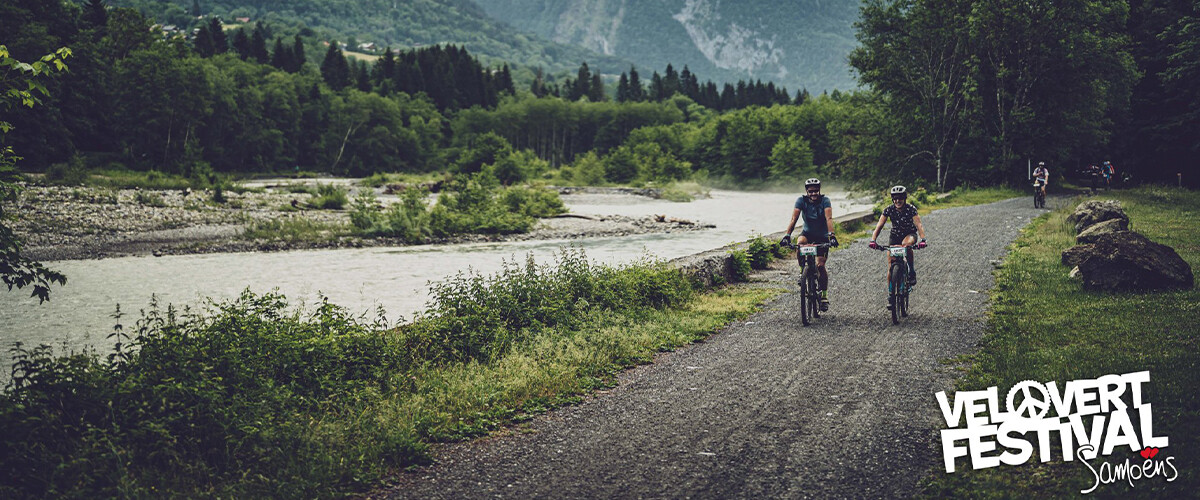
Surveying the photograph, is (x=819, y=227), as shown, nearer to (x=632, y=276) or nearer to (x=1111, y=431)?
(x=632, y=276)

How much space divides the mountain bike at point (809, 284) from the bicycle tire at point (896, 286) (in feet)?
3.55

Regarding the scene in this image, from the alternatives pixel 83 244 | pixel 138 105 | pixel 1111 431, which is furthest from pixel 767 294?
pixel 138 105

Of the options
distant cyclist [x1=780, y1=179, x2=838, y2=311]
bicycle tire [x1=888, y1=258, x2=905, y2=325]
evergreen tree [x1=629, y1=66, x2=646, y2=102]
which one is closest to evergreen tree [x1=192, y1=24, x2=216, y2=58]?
evergreen tree [x1=629, y1=66, x2=646, y2=102]

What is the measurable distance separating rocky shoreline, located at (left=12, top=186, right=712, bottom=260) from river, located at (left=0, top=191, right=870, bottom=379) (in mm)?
1889

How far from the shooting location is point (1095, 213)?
21.1 metres

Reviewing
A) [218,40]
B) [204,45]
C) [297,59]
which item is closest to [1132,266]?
[204,45]

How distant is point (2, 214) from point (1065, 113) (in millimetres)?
49147

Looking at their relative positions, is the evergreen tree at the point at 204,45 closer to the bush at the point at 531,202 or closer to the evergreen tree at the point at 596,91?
the evergreen tree at the point at 596,91

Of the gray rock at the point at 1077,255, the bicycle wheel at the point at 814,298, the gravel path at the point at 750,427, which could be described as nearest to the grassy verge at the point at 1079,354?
the gray rock at the point at 1077,255

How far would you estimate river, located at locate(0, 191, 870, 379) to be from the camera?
17525 mm

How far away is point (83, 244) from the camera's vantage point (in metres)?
32.4

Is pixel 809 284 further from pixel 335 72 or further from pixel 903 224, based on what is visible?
pixel 335 72

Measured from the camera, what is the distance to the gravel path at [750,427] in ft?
19.4

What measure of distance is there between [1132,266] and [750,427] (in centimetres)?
903
